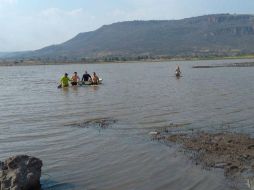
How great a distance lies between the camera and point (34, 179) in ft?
39.3

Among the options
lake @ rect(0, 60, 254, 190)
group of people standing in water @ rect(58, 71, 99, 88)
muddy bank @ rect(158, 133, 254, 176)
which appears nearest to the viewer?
lake @ rect(0, 60, 254, 190)

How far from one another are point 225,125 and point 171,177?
8216 mm

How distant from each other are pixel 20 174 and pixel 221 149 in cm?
710

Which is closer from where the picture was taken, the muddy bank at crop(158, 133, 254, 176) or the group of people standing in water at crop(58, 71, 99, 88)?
the muddy bank at crop(158, 133, 254, 176)

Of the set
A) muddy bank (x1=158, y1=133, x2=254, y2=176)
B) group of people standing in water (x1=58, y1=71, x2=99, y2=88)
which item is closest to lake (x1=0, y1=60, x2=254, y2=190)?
muddy bank (x1=158, y1=133, x2=254, y2=176)

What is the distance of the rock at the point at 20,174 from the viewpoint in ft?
37.5

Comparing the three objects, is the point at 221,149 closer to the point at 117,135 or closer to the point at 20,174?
the point at 117,135

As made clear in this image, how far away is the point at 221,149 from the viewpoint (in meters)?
15.7

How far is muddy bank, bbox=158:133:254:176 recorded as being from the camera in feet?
45.5

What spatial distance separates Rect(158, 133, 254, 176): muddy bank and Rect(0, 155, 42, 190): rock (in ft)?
16.6

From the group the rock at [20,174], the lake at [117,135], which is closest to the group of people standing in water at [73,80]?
the lake at [117,135]

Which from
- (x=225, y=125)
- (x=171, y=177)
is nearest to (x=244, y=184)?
(x=171, y=177)

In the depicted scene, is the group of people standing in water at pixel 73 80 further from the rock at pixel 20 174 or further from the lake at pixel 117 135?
the rock at pixel 20 174

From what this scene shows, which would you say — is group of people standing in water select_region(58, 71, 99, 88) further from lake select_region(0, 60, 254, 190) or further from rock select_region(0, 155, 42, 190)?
rock select_region(0, 155, 42, 190)
